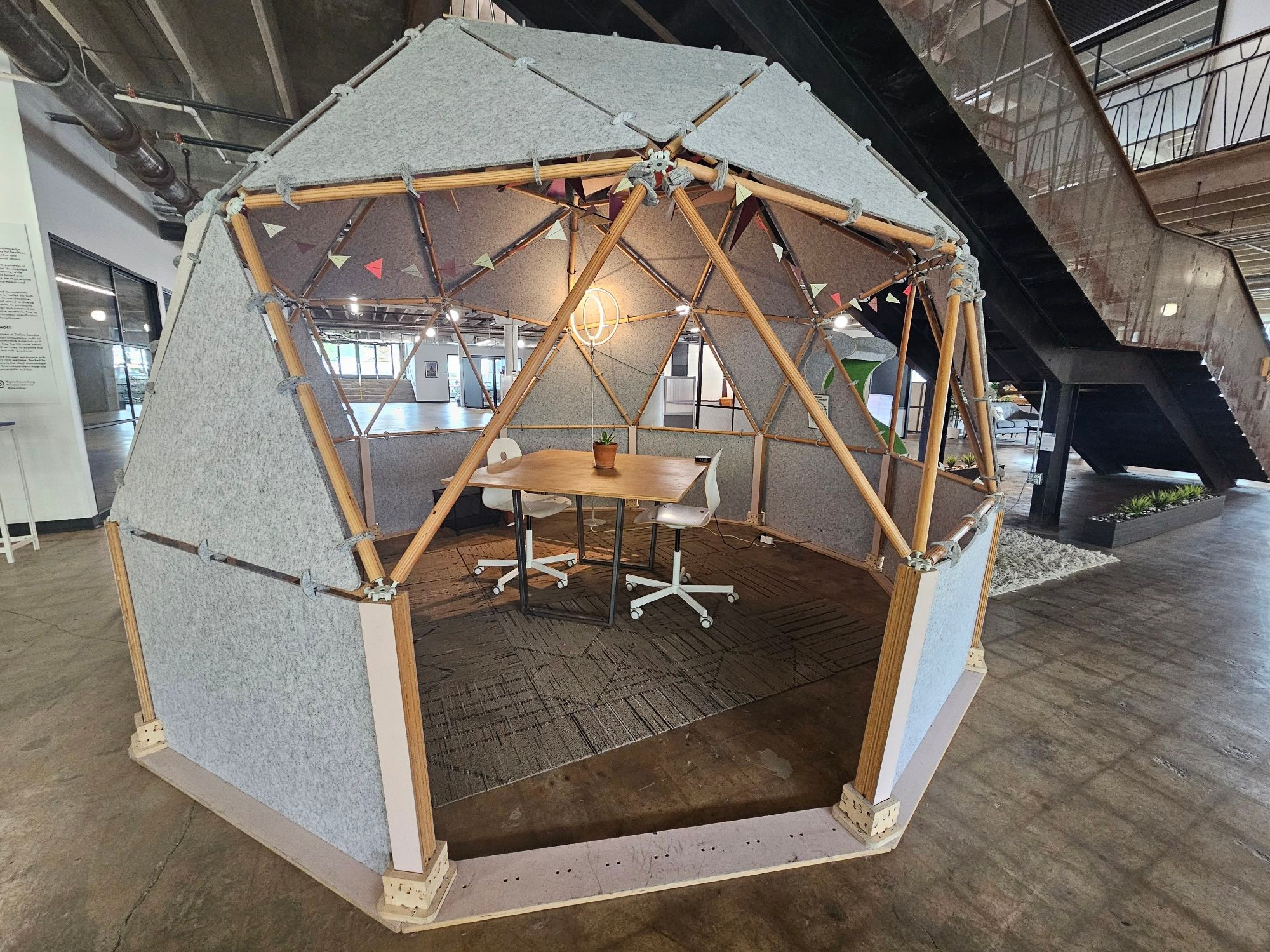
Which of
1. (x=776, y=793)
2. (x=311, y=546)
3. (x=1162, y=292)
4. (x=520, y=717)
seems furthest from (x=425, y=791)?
(x=1162, y=292)

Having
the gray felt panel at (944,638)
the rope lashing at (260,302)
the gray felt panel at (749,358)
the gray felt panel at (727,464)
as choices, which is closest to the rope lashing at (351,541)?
the rope lashing at (260,302)

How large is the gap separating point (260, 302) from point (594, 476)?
2.45 metres

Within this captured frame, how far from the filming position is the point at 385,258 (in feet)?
14.4

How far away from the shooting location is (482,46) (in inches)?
70.1

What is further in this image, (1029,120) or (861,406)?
(861,406)

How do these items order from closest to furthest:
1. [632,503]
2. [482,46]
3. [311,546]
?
1. [311,546]
2. [482,46]
3. [632,503]

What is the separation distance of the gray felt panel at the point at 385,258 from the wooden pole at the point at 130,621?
257 cm

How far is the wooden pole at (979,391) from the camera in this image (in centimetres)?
226

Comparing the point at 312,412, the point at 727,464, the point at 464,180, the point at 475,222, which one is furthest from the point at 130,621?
the point at 727,464

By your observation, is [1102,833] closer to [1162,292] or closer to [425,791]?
[425,791]

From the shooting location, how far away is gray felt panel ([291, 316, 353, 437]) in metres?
4.47

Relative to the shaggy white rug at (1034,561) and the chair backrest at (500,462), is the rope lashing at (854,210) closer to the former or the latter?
the chair backrest at (500,462)

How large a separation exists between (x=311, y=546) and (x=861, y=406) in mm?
4493

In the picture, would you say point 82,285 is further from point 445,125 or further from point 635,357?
point 445,125
